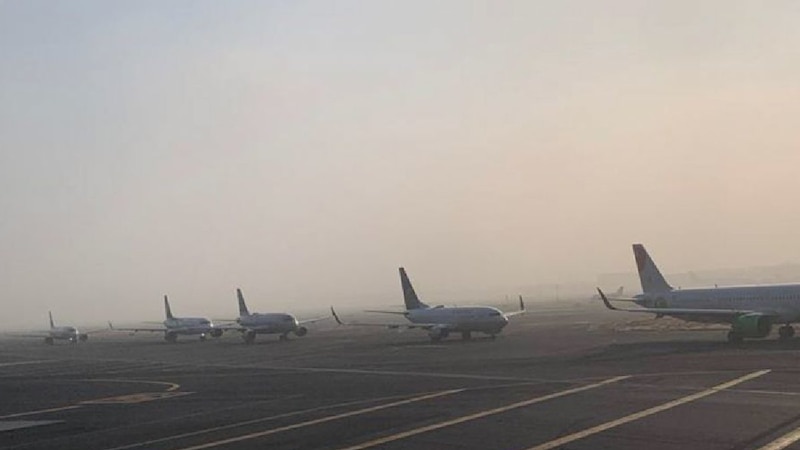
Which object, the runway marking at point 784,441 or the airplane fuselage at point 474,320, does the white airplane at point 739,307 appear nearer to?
the airplane fuselage at point 474,320

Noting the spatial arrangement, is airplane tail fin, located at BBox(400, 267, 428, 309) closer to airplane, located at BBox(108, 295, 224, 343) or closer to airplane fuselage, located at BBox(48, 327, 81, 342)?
airplane, located at BBox(108, 295, 224, 343)

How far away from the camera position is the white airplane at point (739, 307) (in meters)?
51.1

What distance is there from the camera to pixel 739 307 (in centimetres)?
5572

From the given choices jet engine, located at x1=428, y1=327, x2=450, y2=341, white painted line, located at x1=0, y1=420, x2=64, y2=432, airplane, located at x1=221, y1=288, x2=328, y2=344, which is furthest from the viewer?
airplane, located at x1=221, y1=288, x2=328, y2=344

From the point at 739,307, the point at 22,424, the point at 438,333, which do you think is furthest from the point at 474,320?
the point at 22,424

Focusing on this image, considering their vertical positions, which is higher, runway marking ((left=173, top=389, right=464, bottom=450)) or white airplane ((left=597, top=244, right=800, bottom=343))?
white airplane ((left=597, top=244, right=800, bottom=343))

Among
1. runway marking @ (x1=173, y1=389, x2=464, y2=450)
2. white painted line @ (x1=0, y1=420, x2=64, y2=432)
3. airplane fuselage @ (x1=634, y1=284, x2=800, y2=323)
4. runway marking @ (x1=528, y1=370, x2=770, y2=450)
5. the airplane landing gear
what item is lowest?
the airplane landing gear

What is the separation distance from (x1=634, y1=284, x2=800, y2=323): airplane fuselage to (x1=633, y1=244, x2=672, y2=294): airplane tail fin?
298cm

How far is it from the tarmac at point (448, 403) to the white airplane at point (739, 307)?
7.38ft

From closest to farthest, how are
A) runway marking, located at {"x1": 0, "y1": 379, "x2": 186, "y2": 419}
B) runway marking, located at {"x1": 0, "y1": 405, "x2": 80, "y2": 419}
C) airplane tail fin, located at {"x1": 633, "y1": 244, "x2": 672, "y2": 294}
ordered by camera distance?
runway marking, located at {"x1": 0, "y1": 405, "x2": 80, "y2": 419}
runway marking, located at {"x1": 0, "y1": 379, "x2": 186, "y2": 419}
airplane tail fin, located at {"x1": 633, "y1": 244, "x2": 672, "y2": 294}

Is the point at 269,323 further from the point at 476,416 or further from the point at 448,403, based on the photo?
the point at 476,416

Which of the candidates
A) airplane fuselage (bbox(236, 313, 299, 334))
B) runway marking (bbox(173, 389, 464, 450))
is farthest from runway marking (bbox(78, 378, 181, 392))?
airplane fuselage (bbox(236, 313, 299, 334))

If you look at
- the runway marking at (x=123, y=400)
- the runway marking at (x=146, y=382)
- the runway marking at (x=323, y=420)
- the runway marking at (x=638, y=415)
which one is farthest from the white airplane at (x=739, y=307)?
the runway marking at (x=123, y=400)

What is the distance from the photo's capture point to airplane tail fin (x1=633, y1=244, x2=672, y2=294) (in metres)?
65.0
